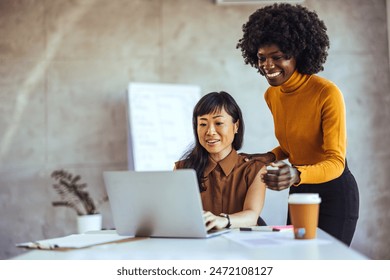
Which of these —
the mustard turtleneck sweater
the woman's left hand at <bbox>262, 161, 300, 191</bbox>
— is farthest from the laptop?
the mustard turtleneck sweater

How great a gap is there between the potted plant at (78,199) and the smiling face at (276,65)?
186 centimetres

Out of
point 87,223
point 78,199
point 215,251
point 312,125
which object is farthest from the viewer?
point 78,199

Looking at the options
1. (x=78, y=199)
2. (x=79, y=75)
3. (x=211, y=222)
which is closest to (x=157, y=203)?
(x=211, y=222)

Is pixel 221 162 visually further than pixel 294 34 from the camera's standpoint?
Yes

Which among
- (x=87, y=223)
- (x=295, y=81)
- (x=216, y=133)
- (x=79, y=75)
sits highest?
(x=79, y=75)

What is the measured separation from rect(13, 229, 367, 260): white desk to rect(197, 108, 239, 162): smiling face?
676mm

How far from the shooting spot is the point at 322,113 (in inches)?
60.9

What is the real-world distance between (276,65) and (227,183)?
0.42 metres

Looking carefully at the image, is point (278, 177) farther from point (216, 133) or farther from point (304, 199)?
point (216, 133)

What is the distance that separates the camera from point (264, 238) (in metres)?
1.07

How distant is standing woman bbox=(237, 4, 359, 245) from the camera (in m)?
1.54

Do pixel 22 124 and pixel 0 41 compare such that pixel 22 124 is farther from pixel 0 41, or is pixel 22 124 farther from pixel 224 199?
pixel 224 199

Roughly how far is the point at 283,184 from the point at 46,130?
2.50m
